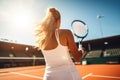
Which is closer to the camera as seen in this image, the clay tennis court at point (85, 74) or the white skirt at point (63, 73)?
the white skirt at point (63, 73)

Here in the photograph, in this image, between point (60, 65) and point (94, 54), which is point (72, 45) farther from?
point (94, 54)

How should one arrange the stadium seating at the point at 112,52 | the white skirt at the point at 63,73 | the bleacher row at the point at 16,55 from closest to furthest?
the white skirt at the point at 63,73
the stadium seating at the point at 112,52
the bleacher row at the point at 16,55

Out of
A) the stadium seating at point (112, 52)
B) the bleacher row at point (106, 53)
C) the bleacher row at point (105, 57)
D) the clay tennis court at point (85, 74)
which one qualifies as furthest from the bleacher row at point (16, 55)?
the clay tennis court at point (85, 74)

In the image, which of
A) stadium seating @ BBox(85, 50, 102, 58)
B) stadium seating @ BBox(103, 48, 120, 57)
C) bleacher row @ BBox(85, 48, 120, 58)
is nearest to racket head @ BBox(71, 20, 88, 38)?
bleacher row @ BBox(85, 48, 120, 58)

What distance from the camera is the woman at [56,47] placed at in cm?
170

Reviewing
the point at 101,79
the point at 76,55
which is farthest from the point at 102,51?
the point at 76,55

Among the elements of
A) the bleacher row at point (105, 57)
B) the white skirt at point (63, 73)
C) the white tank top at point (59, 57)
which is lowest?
the bleacher row at point (105, 57)

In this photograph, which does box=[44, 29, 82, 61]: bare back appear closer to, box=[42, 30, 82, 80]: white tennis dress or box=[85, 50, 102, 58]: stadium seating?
box=[42, 30, 82, 80]: white tennis dress

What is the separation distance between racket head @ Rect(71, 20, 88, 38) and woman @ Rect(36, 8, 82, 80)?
2212 mm

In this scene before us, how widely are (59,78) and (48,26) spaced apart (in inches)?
23.8

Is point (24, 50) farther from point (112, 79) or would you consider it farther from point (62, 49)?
point (62, 49)

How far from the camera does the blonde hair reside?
1.83 metres

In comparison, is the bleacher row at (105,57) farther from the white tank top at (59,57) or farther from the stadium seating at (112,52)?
the white tank top at (59,57)

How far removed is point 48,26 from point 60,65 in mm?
471
